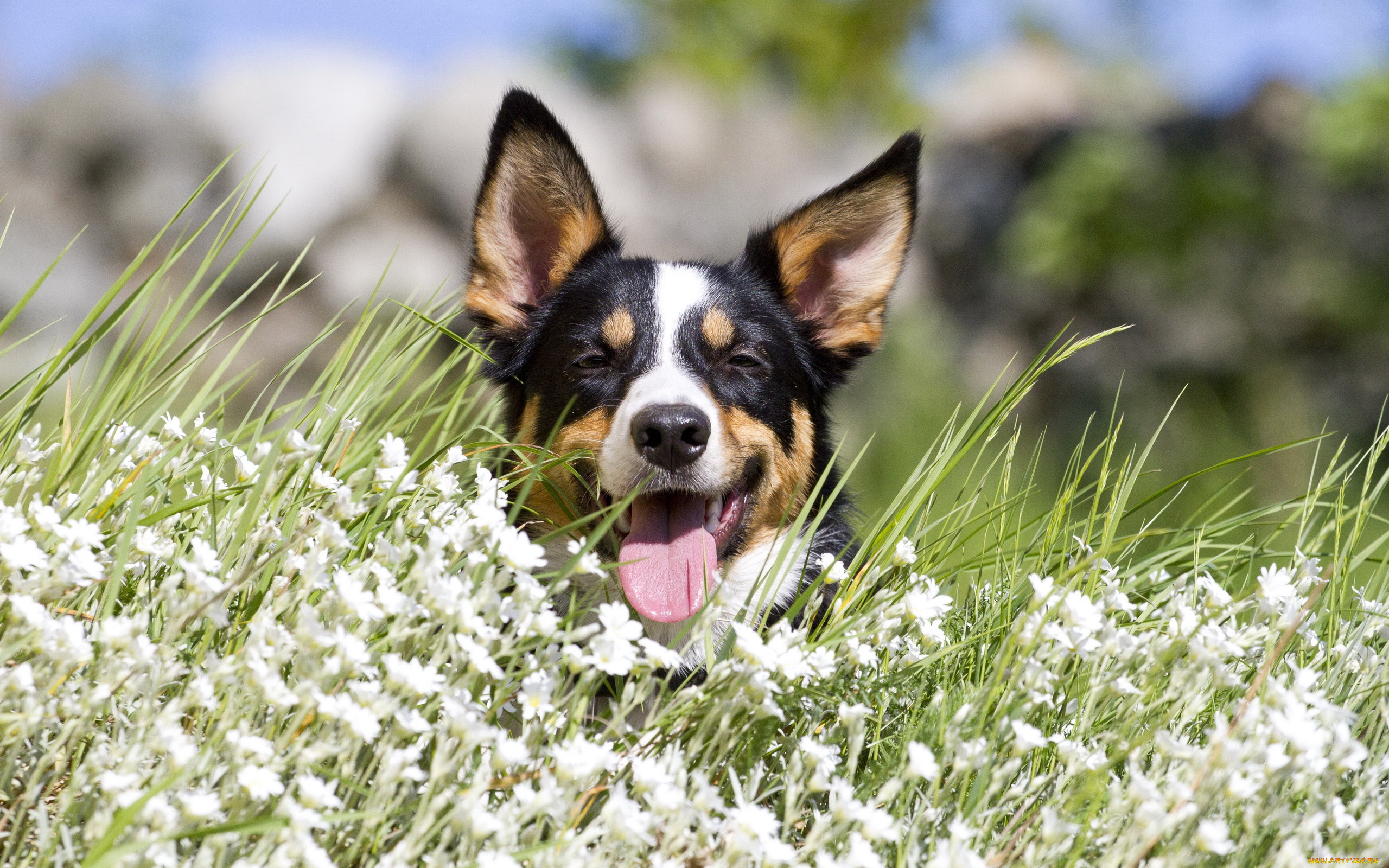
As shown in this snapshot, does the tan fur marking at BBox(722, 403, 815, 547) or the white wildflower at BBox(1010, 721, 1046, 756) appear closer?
the white wildflower at BBox(1010, 721, 1046, 756)

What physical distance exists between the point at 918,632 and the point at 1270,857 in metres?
0.79

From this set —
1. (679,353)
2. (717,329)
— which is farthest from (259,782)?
(717,329)

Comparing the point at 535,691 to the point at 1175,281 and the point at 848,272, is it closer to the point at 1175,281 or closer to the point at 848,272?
the point at 848,272

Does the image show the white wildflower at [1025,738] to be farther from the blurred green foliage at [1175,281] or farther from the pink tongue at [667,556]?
the blurred green foliage at [1175,281]

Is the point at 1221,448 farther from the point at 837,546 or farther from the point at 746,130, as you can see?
the point at 746,130

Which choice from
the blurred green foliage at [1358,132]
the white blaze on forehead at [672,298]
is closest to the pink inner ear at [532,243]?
the white blaze on forehead at [672,298]

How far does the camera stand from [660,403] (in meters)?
2.81

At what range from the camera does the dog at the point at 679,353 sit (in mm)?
2852

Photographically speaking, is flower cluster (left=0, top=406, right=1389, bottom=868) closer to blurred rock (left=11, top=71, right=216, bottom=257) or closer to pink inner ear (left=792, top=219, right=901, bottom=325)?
pink inner ear (left=792, top=219, right=901, bottom=325)

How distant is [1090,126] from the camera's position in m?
12.4

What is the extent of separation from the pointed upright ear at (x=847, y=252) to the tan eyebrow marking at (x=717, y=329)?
1.32ft

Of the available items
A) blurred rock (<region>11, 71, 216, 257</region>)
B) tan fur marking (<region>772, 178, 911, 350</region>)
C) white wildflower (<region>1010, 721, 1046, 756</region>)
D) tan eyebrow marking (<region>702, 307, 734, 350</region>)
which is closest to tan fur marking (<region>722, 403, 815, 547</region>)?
tan eyebrow marking (<region>702, 307, 734, 350</region>)

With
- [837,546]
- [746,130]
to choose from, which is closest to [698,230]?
[746,130]

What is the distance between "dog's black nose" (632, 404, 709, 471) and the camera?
2.77m
